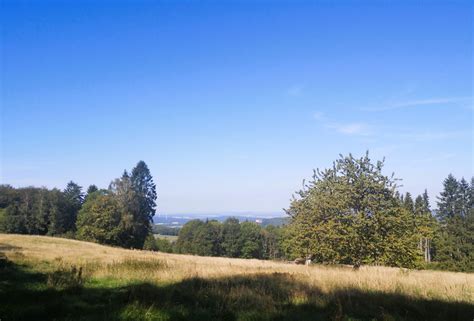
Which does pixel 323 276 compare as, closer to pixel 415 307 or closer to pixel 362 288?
pixel 362 288

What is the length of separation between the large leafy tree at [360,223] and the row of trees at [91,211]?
49787mm

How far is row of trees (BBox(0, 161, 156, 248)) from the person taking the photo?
205 ft

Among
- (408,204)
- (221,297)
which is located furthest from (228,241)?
(221,297)

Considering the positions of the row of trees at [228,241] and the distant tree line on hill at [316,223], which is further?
the row of trees at [228,241]

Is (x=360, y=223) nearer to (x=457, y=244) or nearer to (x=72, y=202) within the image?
(x=457, y=244)

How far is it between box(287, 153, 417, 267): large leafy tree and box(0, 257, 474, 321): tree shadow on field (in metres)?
9.29

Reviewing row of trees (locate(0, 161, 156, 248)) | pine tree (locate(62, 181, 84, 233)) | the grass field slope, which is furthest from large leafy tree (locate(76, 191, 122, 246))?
the grass field slope

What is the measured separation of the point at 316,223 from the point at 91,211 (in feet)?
175

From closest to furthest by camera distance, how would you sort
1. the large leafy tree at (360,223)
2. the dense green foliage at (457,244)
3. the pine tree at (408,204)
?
the large leafy tree at (360,223) → the pine tree at (408,204) → the dense green foliage at (457,244)

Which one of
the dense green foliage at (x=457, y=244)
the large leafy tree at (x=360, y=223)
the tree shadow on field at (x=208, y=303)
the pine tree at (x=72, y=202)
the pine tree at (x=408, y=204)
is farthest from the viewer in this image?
the pine tree at (x=72, y=202)

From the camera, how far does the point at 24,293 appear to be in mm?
8117

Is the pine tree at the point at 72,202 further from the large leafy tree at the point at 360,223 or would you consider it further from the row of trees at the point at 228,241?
the large leafy tree at the point at 360,223

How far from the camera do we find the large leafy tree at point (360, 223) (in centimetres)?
1847

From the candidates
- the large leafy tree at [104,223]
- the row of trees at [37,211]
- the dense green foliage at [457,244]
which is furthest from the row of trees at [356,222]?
the row of trees at [37,211]
